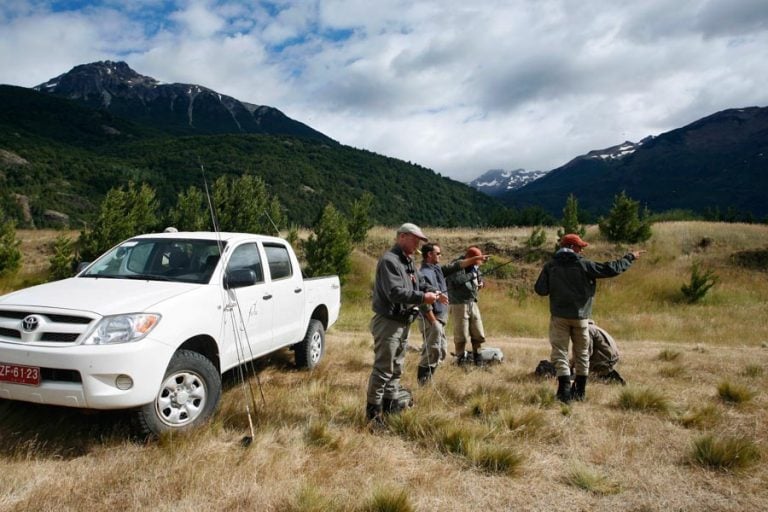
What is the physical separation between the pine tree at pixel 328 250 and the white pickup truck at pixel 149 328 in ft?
50.2

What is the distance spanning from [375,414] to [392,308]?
106cm

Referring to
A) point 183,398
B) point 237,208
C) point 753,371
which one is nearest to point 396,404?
point 183,398

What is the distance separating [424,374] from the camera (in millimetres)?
6219

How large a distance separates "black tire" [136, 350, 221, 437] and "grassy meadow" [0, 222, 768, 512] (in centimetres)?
15

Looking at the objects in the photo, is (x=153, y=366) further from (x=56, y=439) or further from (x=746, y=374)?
(x=746, y=374)

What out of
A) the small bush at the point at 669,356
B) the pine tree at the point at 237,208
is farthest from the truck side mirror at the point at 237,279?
the pine tree at the point at 237,208

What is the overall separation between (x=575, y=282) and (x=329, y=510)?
159 inches

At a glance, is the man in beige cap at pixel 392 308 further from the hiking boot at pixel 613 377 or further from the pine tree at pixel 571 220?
the pine tree at pixel 571 220

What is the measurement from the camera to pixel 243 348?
4949mm

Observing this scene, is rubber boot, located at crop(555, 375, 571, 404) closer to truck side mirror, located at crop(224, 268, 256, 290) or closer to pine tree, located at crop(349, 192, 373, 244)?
truck side mirror, located at crop(224, 268, 256, 290)

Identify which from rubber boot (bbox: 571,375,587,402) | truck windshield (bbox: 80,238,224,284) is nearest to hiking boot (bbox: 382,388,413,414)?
truck windshield (bbox: 80,238,224,284)

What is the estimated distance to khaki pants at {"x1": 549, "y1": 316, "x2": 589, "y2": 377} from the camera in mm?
5773

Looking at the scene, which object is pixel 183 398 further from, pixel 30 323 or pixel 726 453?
pixel 726 453

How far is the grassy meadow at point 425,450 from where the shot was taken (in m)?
3.17
